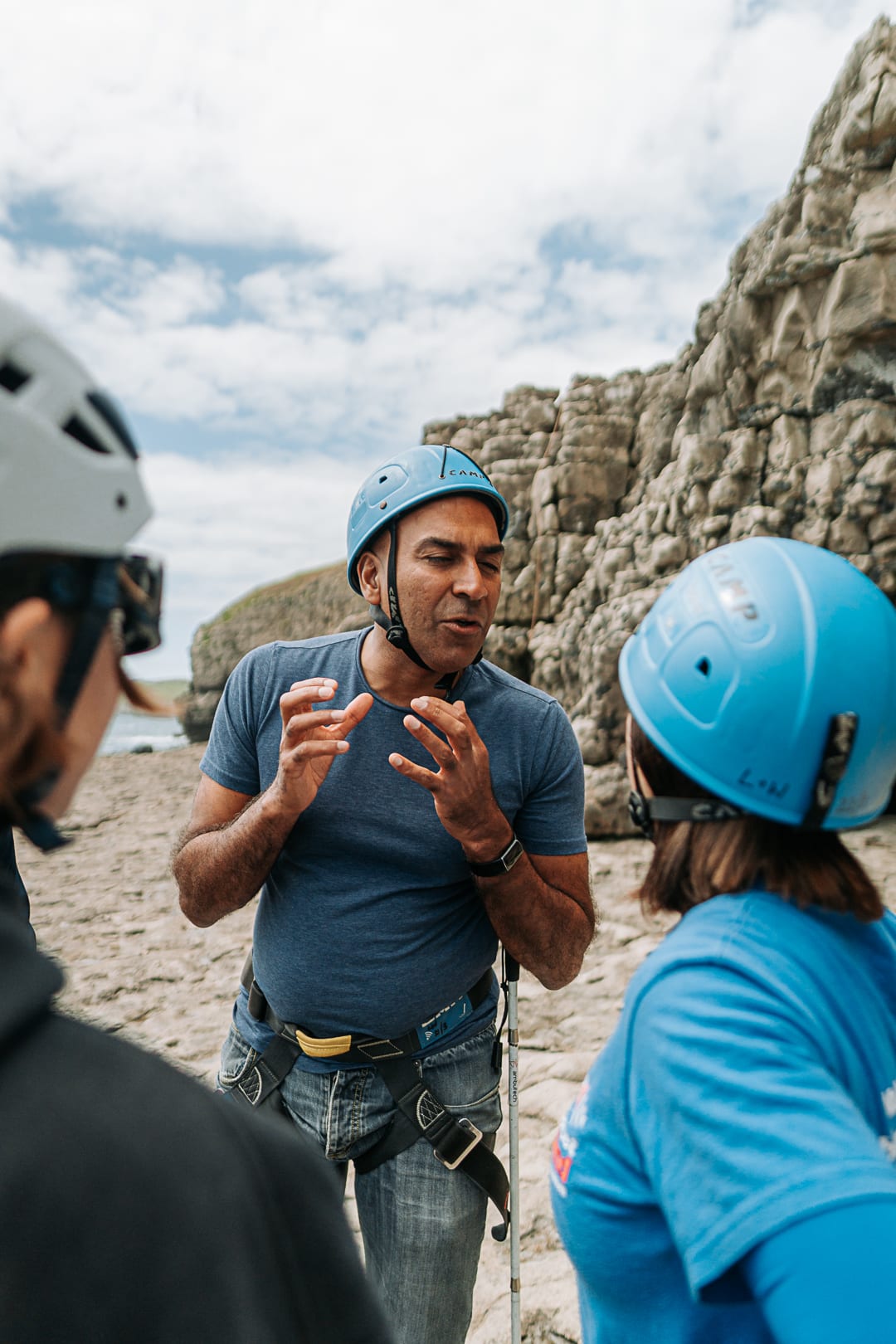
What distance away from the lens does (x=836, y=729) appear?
1.27 metres

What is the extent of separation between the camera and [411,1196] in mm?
2174

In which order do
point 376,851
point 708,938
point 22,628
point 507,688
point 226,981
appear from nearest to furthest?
point 22,628 < point 708,938 < point 376,851 < point 507,688 < point 226,981

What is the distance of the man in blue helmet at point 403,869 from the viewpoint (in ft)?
7.09

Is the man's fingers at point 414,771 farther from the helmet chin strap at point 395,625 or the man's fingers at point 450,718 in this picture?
the helmet chin strap at point 395,625

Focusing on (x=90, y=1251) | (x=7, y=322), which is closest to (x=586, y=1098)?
(x=90, y=1251)

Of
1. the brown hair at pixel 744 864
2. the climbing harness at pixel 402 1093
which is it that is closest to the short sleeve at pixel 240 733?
the climbing harness at pixel 402 1093

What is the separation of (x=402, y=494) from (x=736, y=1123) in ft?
6.39

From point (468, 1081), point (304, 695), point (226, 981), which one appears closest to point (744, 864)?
point (304, 695)

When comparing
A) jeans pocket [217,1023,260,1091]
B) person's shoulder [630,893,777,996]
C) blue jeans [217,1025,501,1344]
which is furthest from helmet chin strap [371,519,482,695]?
person's shoulder [630,893,777,996]

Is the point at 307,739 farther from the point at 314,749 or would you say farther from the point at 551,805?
the point at 551,805

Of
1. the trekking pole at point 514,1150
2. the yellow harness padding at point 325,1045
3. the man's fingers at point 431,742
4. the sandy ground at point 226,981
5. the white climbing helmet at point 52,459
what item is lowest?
the sandy ground at point 226,981

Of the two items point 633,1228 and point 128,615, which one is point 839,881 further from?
point 128,615

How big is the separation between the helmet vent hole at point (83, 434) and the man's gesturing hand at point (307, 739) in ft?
3.57

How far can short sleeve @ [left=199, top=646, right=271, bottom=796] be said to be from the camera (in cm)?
246
